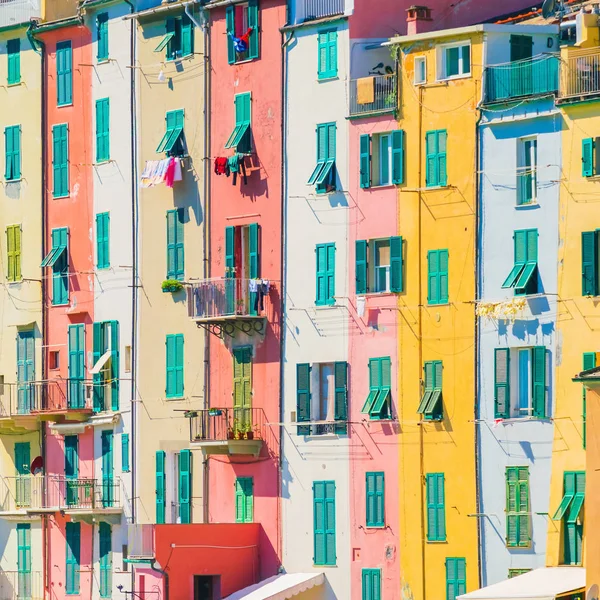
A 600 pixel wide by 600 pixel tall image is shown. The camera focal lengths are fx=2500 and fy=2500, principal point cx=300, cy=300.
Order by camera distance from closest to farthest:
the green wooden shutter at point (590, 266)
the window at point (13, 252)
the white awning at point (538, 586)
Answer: the white awning at point (538, 586) → the green wooden shutter at point (590, 266) → the window at point (13, 252)

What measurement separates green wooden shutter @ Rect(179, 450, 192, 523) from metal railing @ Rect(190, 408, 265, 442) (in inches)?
42.6

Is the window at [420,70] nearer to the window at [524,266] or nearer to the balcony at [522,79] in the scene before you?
the balcony at [522,79]

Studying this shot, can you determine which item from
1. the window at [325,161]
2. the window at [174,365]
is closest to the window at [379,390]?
the window at [325,161]

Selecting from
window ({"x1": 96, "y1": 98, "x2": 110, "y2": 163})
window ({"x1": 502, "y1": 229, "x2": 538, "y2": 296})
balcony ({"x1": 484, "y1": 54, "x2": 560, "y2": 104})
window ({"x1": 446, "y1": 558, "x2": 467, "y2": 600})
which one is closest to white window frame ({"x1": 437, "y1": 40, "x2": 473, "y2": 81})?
balcony ({"x1": 484, "y1": 54, "x2": 560, "y2": 104})

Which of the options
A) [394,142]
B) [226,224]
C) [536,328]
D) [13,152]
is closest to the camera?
[536,328]

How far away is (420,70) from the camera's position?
71312mm

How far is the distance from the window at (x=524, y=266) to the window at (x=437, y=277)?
241 cm

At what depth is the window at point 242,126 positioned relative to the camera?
251 ft

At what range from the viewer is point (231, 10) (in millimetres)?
77750

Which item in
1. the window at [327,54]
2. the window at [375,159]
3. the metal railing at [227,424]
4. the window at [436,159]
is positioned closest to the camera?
the window at [436,159]

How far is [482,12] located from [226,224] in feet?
34.0

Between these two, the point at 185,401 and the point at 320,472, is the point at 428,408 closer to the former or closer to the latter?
the point at 320,472

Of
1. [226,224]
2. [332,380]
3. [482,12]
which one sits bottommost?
[332,380]

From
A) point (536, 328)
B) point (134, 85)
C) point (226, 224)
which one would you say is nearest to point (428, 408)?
point (536, 328)
